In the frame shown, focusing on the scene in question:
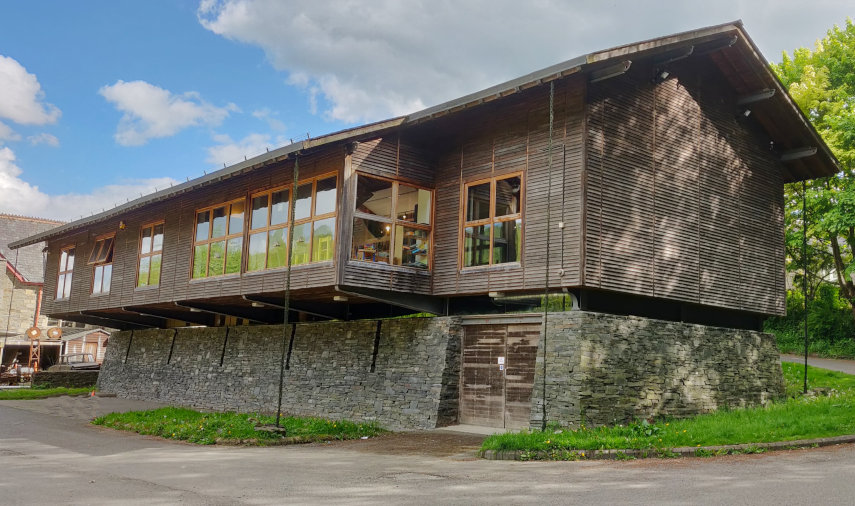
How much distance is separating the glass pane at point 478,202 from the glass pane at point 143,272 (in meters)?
12.0

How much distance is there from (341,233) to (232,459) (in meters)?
5.39

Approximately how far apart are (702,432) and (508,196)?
19.4 ft

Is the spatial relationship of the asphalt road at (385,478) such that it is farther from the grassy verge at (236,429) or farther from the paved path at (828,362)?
the paved path at (828,362)

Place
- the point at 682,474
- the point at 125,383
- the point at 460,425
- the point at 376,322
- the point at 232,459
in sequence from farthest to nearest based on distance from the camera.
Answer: the point at 125,383
the point at 376,322
the point at 460,425
the point at 232,459
the point at 682,474

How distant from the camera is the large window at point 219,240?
19047 mm


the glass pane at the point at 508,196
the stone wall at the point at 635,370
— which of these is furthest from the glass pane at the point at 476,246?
the stone wall at the point at 635,370

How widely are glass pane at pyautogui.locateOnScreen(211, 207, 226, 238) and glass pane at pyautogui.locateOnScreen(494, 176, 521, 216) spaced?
8194 millimetres

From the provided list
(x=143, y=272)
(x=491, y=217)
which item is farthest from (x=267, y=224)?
(x=143, y=272)

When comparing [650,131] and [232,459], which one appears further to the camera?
[650,131]

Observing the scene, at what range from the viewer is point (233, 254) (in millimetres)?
19078

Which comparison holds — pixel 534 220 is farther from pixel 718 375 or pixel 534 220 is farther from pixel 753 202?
pixel 753 202

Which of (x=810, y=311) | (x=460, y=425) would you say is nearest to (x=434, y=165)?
(x=460, y=425)

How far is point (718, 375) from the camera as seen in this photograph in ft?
54.3

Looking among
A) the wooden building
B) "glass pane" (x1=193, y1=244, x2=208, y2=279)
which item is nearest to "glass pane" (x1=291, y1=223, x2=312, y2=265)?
the wooden building
